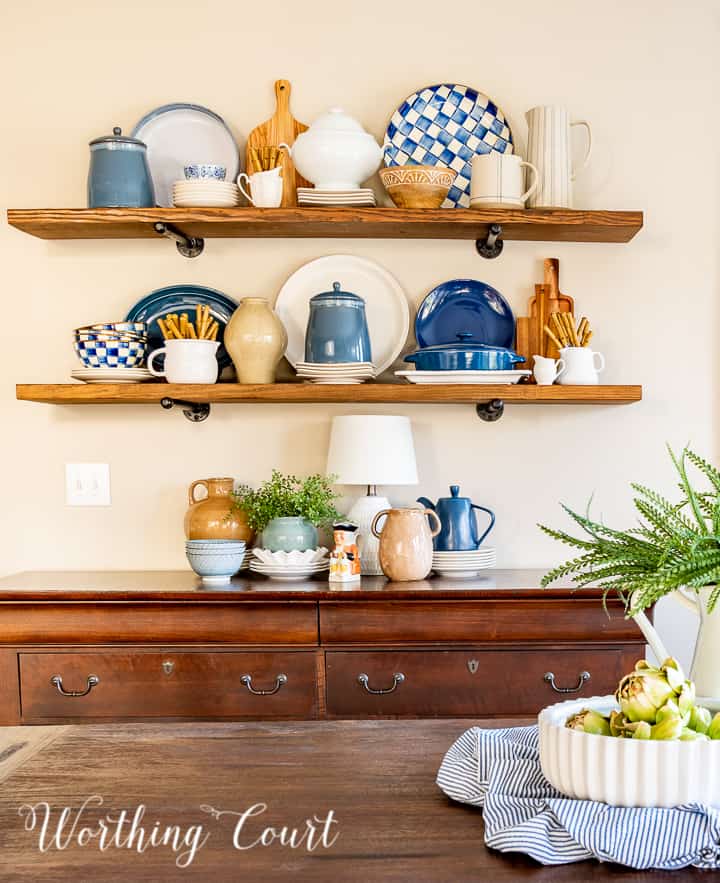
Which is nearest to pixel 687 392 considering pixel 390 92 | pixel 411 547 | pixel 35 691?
pixel 411 547

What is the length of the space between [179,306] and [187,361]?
277mm

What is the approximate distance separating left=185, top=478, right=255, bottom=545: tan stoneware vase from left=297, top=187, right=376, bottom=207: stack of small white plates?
2.52ft

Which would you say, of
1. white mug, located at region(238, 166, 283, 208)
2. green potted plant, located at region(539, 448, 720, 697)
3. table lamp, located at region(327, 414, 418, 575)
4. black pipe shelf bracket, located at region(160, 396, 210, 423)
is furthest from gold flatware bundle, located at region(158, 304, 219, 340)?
green potted plant, located at region(539, 448, 720, 697)

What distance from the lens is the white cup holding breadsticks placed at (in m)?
2.47

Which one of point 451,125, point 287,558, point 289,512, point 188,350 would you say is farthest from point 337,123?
point 287,558

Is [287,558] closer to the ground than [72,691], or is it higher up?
higher up

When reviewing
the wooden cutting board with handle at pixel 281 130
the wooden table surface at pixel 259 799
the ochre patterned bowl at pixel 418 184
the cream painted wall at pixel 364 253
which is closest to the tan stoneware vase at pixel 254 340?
the cream painted wall at pixel 364 253

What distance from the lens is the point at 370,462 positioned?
2.52m

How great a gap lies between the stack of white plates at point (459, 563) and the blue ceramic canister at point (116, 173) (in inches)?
47.3

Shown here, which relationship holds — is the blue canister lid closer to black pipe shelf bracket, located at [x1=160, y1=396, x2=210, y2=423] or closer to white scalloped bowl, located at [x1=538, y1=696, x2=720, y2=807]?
black pipe shelf bracket, located at [x1=160, y1=396, x2=210, y2=423]

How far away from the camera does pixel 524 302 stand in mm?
2709

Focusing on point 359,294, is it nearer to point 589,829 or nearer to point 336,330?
point 336,330

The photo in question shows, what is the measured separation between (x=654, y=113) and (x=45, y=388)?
Answer: 1817 millimetres

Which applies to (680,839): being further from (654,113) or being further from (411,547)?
(654,113)
